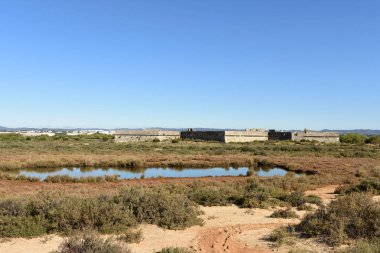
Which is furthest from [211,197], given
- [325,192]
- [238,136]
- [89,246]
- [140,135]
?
[140,135]

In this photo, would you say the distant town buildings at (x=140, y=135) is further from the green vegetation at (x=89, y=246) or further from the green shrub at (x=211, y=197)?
the green vegetation at (x=89, y=246)

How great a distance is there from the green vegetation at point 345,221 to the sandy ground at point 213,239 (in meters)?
0.57

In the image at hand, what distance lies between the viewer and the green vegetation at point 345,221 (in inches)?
356

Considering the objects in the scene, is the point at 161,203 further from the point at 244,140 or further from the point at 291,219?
the point at 244,140

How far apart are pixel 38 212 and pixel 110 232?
8.67 feet

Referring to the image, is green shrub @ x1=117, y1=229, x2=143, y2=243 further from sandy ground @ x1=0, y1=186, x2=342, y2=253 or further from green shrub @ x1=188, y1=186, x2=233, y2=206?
green shrub @ x1=188, y1=186, x2=233, y2=206

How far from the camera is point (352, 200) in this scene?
10117 mm

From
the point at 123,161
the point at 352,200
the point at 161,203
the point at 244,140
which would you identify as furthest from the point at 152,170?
the point at 244,140

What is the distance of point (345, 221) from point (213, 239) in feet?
12.0

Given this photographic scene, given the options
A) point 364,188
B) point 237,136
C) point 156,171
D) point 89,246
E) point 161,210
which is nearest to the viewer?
point 89,246

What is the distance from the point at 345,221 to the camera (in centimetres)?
953

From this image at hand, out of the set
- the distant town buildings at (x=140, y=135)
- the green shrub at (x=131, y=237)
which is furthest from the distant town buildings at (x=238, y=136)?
the green shrub at (x=131, y=237)

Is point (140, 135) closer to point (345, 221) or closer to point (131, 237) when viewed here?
point (131, 237)

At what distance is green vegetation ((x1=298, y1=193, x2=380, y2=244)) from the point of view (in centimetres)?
905
